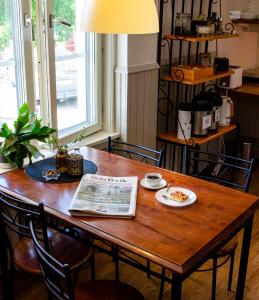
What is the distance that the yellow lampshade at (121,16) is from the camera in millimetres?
1670

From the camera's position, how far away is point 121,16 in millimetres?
1672

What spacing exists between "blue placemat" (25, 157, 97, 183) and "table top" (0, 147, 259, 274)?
0.11ft

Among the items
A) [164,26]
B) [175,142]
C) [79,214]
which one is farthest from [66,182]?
[164,26]

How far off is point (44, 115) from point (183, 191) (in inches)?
43.2

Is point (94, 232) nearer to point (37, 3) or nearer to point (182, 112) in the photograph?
point (37, 3)

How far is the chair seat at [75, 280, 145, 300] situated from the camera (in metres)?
1.84

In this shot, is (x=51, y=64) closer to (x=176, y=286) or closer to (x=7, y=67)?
(x=7, y=67)

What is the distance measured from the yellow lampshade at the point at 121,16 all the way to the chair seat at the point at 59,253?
1018 millimetres

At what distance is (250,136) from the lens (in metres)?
4.62

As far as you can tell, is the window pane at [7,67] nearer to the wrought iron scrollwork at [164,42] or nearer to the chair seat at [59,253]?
the chair seat at [59,253]

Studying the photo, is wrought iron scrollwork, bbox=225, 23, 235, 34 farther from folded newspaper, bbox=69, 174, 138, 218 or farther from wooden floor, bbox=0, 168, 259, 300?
folded newspaper, bbox=69, 174, 138, 218

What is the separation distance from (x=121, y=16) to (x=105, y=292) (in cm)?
110

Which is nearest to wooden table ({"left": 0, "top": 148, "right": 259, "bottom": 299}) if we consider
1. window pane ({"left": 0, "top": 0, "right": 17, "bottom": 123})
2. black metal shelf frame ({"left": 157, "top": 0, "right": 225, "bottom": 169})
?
window pane ({"left": 0, "top": 0, "right": 17, "bottom": 123})

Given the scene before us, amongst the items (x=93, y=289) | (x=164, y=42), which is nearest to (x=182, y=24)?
(x=164, y=42)
